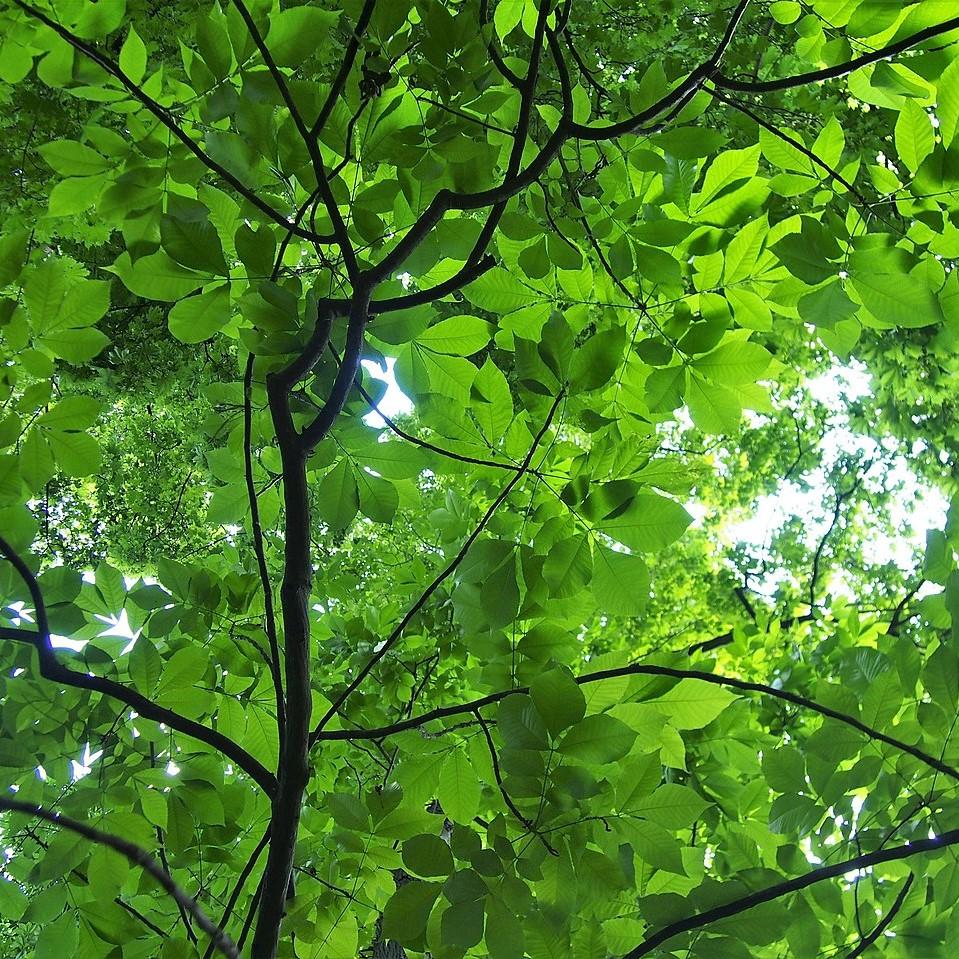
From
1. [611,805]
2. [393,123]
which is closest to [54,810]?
[611,805]

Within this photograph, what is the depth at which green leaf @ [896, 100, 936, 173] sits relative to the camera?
128 centimetres

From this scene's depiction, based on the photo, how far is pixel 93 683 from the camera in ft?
4.09

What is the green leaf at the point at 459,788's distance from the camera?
1.43m

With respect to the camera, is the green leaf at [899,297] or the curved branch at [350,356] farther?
the green leaf at [899,297]

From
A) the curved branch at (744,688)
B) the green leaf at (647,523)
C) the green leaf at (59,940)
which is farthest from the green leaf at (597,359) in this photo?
the green leaf at (59,940)

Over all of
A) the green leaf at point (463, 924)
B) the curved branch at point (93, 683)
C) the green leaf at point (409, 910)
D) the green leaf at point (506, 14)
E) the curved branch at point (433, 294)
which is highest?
the green leaf at point (506, 14)

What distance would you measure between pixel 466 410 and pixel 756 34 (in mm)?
3546

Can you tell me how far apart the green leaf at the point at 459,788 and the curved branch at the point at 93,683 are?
32cm

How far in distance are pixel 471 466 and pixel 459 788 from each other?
0.67m

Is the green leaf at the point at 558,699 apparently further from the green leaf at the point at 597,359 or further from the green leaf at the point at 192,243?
the green leaf at the point at 192,243

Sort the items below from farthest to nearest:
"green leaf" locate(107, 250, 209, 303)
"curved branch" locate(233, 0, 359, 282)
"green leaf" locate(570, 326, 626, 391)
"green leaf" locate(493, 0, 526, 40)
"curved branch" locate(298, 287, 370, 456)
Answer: "green leaf" locate(493, 0, 526, 40), "green leaf" locate(570, 326, 626, 391), "green leaf" locate(107, 250, 209, 303), "curved branch" locate(298, 287, 370, 456), "curved branch" locate(233, 0, 359, 282)

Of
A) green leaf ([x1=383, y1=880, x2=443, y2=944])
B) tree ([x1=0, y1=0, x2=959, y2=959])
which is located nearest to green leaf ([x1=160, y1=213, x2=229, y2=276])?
tree ([x1=0, y1=0, x2=959, y2=959])

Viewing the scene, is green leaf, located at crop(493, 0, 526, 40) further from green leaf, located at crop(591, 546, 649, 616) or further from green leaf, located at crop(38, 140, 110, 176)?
green leaf, located at crop(591, 546, 649, 616)

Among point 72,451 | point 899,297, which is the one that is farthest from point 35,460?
point 899,297
